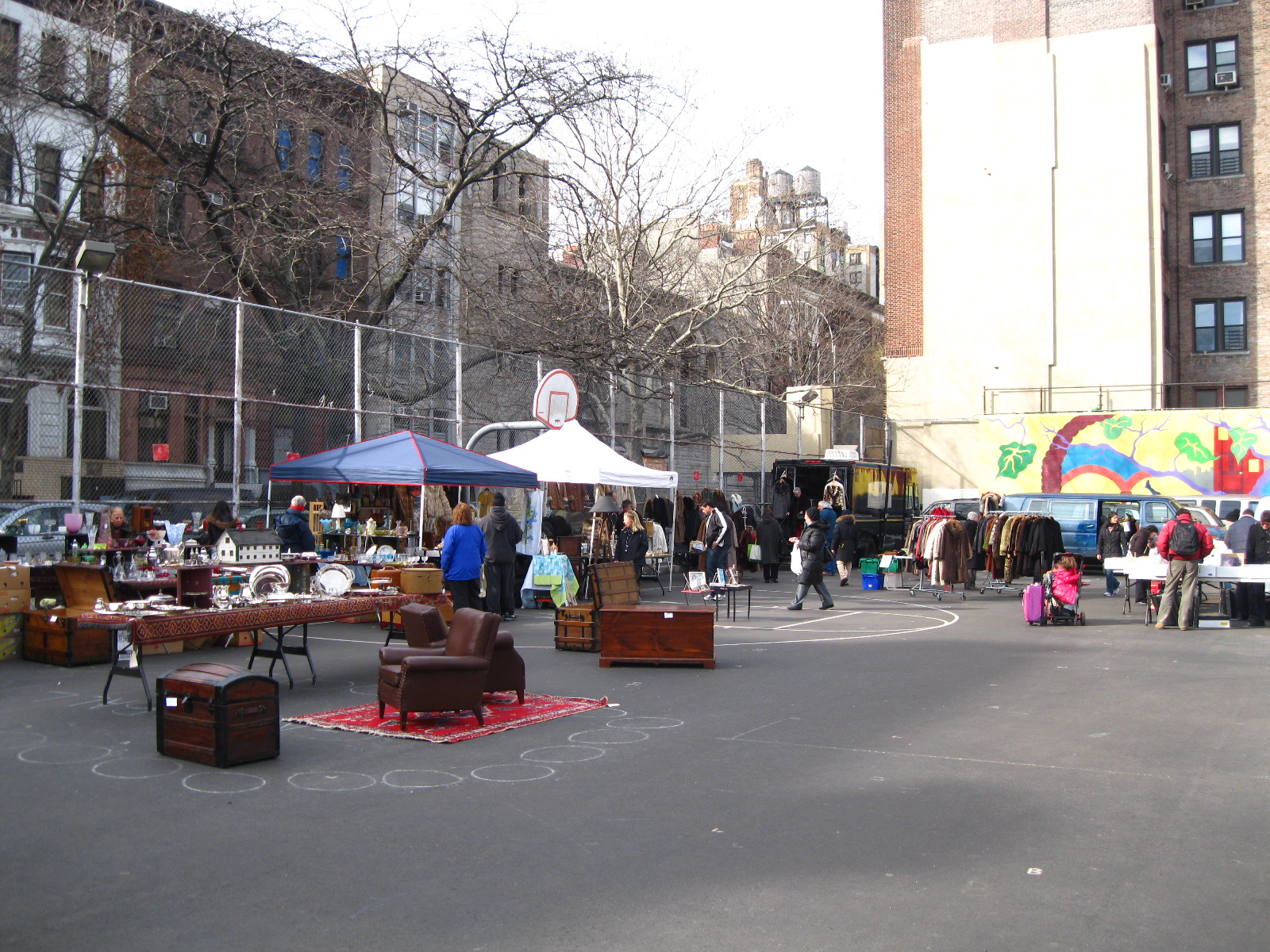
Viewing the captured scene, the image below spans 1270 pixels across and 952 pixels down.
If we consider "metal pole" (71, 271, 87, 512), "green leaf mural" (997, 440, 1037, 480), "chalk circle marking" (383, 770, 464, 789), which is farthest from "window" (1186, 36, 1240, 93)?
"chalk circle marking" (383, 770, 464, 789)

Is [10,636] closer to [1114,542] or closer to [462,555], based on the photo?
[462,555]

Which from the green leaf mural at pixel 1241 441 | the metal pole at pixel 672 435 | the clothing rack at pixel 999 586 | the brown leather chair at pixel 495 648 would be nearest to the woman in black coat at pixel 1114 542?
the clothing rack at pixel 999 586

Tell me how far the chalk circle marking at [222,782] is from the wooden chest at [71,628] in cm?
540

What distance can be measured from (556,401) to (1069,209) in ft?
84.7

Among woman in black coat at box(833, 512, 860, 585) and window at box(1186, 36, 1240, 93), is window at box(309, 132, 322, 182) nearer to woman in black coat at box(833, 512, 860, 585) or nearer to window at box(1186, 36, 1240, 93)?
woman in black coat at box(833, 512, 860, 585)

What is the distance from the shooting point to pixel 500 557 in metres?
17.2

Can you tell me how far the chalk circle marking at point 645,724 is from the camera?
934cm

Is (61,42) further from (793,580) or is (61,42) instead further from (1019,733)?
(1019,733)

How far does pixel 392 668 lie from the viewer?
30.6 feet

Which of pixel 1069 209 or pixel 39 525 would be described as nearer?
pixel 39 525

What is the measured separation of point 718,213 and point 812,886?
24670 millimetres

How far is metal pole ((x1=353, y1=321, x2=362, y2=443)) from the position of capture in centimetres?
1841

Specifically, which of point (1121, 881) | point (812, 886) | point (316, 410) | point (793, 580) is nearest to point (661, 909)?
point (812, 886)

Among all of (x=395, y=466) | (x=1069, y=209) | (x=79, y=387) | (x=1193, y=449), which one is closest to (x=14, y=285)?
(x=79, y=387)
